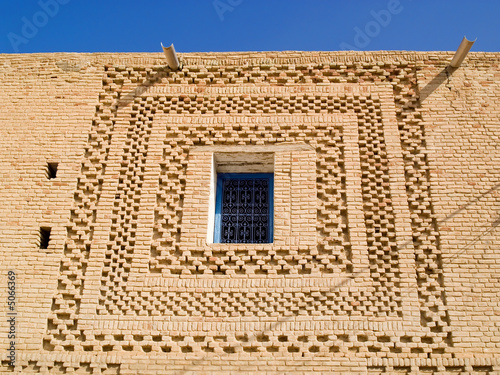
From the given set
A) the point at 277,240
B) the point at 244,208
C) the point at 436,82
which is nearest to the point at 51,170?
the point at 244,208

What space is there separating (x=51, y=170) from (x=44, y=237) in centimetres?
85

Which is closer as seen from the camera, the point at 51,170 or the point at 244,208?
the point at 244,208

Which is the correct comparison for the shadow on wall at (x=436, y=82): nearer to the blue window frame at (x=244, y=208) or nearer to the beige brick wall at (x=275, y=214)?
the beige brick wall at (x=275, y=214)

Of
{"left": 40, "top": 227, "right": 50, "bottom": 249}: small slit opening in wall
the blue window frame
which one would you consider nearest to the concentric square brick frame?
the blue window frame

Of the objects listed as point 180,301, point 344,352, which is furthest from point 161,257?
point 344,352

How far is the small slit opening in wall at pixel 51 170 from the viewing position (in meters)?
5.90

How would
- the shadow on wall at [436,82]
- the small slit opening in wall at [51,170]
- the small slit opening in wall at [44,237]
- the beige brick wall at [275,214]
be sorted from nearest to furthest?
the beige brick wall at [275,214] < the small slit opening in wall at [44,237] < the small slit opening in wall at [51,170] < the shadow on wall at [436,82]

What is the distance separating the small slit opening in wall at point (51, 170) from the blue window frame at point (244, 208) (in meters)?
1.92

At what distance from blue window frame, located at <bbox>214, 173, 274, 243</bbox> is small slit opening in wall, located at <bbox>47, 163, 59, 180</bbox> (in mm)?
1918

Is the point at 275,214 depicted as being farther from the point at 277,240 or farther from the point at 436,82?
the point at 436,82

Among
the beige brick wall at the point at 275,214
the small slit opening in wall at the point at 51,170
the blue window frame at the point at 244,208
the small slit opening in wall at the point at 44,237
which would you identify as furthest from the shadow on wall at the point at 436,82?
the small slit opening in wall at the point at 44,237

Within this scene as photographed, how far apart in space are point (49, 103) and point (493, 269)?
5428 millimetres

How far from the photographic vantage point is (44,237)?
558cm

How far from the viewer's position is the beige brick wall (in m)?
4.83
